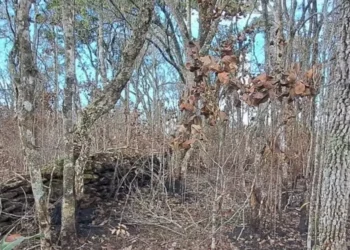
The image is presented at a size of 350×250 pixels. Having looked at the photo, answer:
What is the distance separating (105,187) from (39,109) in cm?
367

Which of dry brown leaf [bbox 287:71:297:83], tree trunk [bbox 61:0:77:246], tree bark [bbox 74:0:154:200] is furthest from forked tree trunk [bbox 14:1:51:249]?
dry brown leaf [bbox 287:71:297:83]

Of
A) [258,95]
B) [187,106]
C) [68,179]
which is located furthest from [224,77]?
[68,179]

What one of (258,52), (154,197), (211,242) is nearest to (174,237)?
(211,242)

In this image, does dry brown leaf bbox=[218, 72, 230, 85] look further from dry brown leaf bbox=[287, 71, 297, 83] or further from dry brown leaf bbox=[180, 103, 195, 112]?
dry brown leaf bbox=[180, 103, 195, 112]

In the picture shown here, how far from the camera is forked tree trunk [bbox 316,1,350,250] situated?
2.97 metres

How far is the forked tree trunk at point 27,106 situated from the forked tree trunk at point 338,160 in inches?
93.2

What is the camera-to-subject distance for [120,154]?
18.7ft

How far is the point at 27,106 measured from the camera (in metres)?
3.50

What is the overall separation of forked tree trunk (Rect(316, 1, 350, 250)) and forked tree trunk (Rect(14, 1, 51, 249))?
237 cm

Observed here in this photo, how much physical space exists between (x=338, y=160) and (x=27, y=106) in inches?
103

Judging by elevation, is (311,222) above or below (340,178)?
below

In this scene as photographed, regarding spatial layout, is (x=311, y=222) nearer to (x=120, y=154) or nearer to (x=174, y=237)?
(x=174, y=237)

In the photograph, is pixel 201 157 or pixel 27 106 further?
pixel 201 157

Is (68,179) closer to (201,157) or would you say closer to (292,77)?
(292,77)
